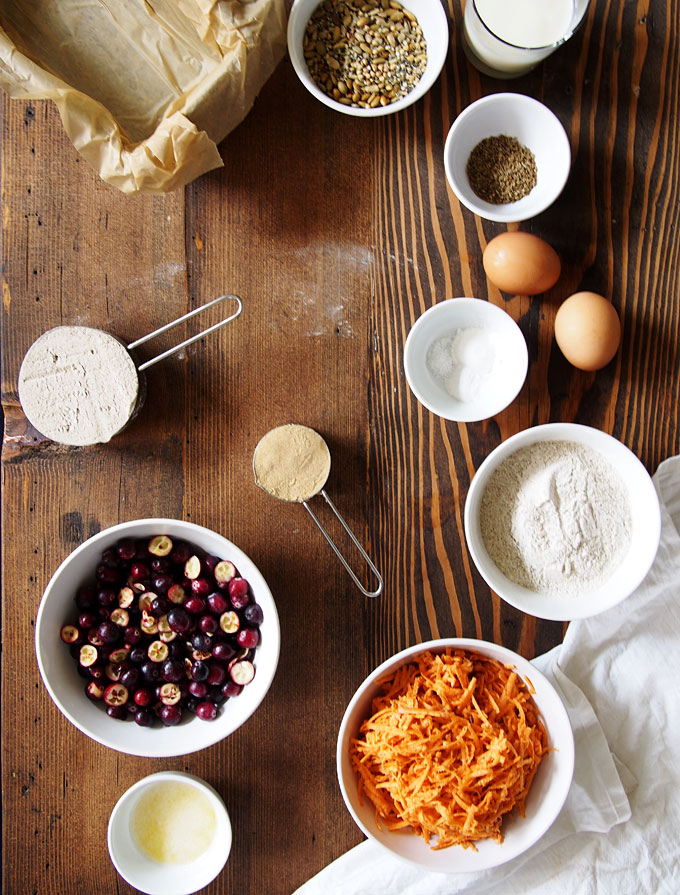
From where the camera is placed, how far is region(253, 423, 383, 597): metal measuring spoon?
1.24m

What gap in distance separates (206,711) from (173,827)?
0.29 metres

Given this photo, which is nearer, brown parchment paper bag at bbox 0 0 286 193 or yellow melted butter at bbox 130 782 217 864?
brown parchment paper bag at bbox 0 0 286 193

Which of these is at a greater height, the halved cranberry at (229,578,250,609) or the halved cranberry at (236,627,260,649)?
the halved cranberry at (229,578,250,609)

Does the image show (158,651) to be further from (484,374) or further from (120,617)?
(484,374)

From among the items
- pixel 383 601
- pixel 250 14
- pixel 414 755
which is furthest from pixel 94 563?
pixel 250 14

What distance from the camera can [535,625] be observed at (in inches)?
50.5

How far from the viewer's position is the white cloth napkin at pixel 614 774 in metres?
1.25

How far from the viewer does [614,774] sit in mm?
1246

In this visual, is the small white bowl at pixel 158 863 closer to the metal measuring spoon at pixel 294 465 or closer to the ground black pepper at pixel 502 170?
the metal measuring spoon at pixel 294 465

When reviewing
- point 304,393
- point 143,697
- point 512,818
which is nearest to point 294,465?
point 304,393

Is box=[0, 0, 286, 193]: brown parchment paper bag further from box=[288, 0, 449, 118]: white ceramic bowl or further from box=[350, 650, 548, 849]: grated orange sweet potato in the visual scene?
box=[350, 650, 548, 849]: grated orange sweet potato

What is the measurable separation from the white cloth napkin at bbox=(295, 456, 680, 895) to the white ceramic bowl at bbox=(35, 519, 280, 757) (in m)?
Answer: 0.38

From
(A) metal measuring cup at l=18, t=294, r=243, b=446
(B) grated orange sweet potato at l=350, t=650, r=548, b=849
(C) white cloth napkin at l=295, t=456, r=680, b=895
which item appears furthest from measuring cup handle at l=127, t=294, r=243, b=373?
(C) white cloth napkin at l=295, t=456, r=680, b=895

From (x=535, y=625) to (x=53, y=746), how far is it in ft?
2.98
